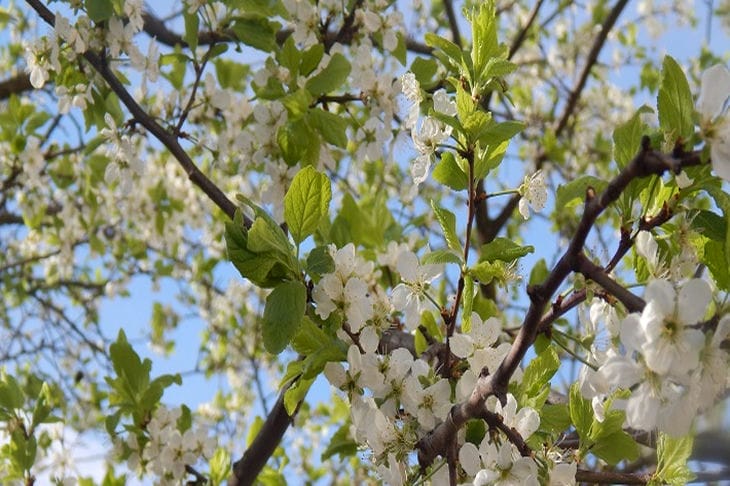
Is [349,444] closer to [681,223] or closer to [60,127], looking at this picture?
[681,223]

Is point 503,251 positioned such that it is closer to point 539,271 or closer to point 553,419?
point 553,419

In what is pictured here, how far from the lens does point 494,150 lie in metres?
1.24

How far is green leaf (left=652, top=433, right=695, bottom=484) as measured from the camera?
105 centimetres

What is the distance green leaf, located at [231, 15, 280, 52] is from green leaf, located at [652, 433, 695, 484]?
4.24 ft

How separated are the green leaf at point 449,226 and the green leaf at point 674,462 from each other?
0.42 meters

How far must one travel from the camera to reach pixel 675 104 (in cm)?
96

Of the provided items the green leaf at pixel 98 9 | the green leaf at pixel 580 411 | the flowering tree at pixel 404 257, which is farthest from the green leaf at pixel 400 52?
the green leaf at pixel 580 411

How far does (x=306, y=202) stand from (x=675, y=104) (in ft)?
1.75

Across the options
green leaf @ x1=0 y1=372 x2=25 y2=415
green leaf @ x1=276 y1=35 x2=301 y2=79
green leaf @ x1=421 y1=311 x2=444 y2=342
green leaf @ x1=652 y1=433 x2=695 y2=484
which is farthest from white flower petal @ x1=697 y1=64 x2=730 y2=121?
green leaf @ x1=0 y1=372 x2=25 y2=415

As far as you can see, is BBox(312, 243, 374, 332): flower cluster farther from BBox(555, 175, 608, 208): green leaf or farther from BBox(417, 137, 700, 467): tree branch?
BBox(555, 175, 608, 208): green leaf

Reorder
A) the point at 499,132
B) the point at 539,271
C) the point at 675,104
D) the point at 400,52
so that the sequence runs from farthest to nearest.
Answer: the point at 400,52, the point at 539,271, the point at 499,132, the point at 675,104

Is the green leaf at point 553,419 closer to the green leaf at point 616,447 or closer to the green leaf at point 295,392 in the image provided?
the green leaf at point 616,447

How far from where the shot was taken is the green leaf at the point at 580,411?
1.16 meters

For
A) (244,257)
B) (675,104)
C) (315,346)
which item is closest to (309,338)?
(315,346)
